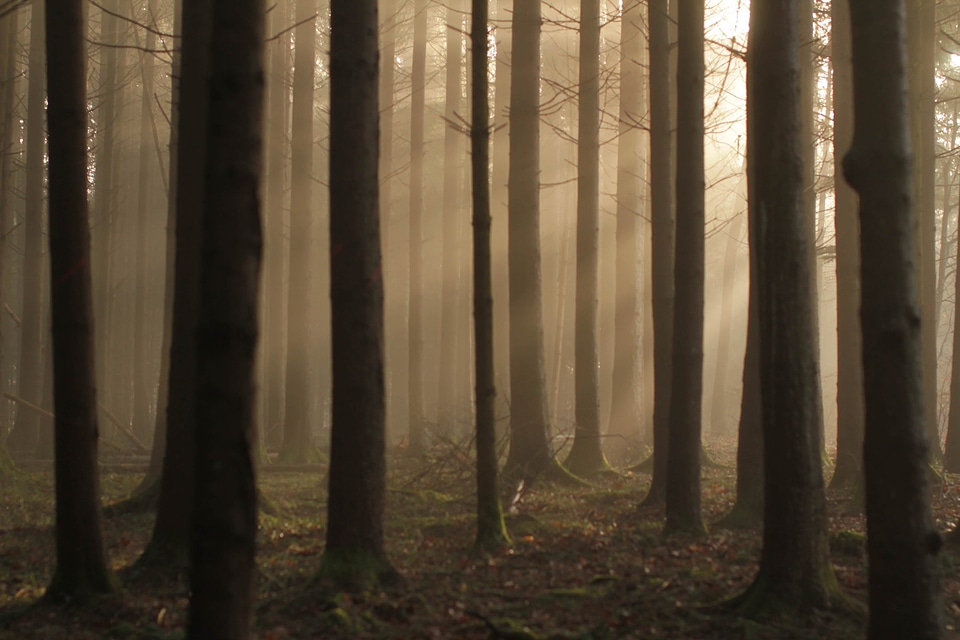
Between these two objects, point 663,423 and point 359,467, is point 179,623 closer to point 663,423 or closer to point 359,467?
point 359,467

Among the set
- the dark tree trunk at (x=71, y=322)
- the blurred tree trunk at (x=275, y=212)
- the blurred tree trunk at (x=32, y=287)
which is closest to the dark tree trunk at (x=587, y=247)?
the blurred tree trunk at (x=275, y=212)

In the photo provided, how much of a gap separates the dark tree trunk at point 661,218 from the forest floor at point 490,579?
67.8 inches

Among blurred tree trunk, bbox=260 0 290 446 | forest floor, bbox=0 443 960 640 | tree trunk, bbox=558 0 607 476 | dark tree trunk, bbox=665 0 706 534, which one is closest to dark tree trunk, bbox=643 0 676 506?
forest floor, bbox=0 443 960 640

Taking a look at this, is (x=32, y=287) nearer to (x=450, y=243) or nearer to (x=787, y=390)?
(x=450, y=243)

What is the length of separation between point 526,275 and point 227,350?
37.0ft

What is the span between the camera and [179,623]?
23.0 ft

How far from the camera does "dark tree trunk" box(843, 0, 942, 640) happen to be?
16.7ft

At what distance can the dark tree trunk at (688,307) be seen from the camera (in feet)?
33.2

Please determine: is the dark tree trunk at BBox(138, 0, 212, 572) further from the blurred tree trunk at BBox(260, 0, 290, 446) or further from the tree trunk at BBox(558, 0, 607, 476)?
the blurred tree trunk at BBox(260, 0, 290, 446)

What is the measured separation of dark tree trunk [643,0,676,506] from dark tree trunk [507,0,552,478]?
7.35ft

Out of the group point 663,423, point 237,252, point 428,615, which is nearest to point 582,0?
point 663,423

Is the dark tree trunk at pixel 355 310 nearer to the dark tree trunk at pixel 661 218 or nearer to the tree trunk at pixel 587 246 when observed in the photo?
the dark tree trunk at pixel 661 218

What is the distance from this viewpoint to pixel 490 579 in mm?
8328

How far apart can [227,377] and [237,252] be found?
52cm
